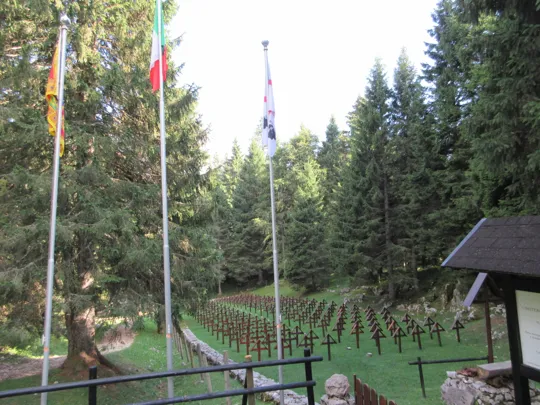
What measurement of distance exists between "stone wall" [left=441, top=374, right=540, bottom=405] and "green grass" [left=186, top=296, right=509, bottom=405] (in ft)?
1.71

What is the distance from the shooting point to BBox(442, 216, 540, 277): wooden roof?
4.36 metres

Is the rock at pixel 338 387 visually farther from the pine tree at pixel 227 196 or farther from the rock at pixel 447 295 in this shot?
the pine tree at pixel 227 196

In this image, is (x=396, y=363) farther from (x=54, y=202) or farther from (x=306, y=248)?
(x=306, y=248)

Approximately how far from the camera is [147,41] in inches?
418

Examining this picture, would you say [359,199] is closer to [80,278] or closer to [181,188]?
[181,188]

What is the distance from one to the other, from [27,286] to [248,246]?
34898 millimetres

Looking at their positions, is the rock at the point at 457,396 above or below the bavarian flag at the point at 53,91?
below

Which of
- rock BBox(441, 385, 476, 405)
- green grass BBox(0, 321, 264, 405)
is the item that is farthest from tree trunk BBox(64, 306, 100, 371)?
rock BBox(441, 385, 476, 405)

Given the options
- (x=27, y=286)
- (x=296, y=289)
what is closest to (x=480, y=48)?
(x=27, y=286)

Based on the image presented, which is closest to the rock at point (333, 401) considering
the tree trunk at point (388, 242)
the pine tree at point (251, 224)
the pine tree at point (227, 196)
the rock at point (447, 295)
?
the rock at point (447, 295)

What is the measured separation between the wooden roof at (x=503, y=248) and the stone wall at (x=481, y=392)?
2882 mm

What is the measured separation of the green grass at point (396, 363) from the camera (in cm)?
851

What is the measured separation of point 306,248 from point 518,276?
26710 mm

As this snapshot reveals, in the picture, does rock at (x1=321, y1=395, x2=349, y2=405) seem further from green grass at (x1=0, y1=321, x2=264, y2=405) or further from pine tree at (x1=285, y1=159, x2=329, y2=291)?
pine tree at (x1=285, y1=159, x2=329, y2=291)
